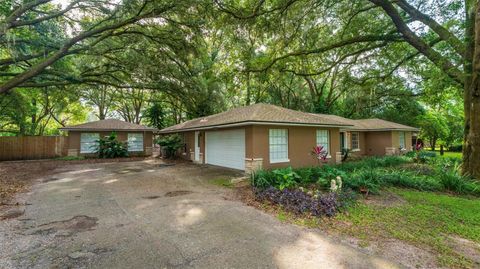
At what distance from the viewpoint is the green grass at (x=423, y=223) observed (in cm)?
364

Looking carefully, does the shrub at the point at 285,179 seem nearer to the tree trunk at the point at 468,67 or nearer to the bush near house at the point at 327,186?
the bush near house at the point at 327,186

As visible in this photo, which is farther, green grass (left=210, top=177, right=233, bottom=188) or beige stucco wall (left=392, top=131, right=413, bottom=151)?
beige stucco wall (left=392, top=131, right=413, bottom=151)

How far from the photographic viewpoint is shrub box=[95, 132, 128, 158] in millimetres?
17188

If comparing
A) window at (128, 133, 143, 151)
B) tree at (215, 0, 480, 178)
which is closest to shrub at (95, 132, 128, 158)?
window at (128, 133, 143, 151)

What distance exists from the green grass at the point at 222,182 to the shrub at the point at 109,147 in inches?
470

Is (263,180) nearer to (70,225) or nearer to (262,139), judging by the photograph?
(262,139)

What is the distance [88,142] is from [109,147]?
208 centimetres

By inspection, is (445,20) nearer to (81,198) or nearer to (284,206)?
(284,206)

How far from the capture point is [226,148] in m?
12.2

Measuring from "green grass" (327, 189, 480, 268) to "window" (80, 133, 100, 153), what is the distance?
18795 millimetres

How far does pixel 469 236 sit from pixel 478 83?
632cm

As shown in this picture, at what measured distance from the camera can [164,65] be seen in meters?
12.6

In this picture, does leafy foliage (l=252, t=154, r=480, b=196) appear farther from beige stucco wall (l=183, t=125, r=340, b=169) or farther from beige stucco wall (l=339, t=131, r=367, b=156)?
beige stucco wall (l=339, t=131, r=367, b=156)

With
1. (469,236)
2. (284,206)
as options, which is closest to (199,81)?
(284,206)
